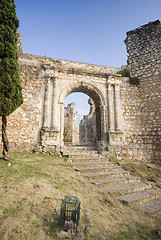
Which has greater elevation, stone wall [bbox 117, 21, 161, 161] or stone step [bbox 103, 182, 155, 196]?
stone wall [bbox 117, 21, 161, 161]

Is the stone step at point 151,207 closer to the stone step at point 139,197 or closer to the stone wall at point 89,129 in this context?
the stone step at point 139,197

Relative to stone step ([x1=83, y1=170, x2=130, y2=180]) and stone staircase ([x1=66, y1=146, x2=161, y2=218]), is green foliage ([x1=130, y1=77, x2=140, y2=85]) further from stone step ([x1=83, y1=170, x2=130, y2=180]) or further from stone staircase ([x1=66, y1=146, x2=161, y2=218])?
stone step ([x1=83, y1=170, x2=130, y2=180])

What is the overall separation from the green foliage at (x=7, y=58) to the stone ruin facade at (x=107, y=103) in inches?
97.8

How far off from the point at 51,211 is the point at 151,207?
8.74 feet

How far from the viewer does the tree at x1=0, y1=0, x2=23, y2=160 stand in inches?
162

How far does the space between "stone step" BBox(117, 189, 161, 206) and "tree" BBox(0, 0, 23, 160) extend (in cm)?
367

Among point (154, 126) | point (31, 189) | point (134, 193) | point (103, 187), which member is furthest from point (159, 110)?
point (31, 189)

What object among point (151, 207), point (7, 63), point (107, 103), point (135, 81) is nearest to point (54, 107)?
point (107, 103)

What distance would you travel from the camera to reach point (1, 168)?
349cm

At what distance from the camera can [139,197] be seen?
3680mm

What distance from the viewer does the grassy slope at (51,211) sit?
5.97 feet

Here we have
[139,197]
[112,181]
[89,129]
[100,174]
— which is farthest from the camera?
[89,129]

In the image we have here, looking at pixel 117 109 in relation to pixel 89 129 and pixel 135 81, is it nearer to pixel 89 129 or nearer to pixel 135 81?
pixel 135 81

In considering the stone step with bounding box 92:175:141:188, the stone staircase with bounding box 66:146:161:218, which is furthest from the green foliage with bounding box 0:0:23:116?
the stone step with bounding box 92:175:141:188
